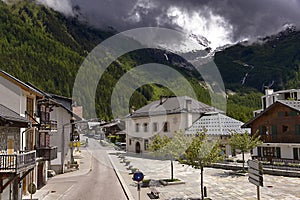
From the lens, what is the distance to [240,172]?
Answer: 31344 millimetres

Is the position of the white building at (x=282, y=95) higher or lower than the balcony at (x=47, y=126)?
higher

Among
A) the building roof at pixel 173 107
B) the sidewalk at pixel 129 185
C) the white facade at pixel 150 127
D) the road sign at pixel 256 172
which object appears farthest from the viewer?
the building roof at pixel 173 107

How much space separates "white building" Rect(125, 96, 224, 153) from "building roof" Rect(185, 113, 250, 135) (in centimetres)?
145

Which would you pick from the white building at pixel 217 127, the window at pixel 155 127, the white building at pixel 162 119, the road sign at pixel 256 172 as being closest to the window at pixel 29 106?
the road sign at pixel 256 172

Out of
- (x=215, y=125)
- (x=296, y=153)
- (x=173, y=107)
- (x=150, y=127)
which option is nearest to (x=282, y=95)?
(x=215, y=125)

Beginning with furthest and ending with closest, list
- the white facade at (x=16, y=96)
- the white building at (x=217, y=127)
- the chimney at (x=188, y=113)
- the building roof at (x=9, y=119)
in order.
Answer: the chimney at (x=188, y=113) → the white building at (x=217, y=127) → the white facade at (x=16, y=96) → the building roof at (x=9, y=119)

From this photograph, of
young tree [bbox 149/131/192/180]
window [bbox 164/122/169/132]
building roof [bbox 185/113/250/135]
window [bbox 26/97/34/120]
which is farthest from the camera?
window [bbox 164/122/169/132]

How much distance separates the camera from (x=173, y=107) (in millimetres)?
52000

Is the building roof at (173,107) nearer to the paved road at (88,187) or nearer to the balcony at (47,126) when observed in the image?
the paved road at (88,187)

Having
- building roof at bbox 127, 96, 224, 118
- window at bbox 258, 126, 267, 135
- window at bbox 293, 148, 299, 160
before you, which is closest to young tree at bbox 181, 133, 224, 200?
window at bbox 293, 148, 299, 160

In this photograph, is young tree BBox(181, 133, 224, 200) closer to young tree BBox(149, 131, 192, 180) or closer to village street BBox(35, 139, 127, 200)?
young tree BBox(149, 131, 192, 180)

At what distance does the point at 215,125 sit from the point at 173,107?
827 cm

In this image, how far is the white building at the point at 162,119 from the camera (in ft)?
164

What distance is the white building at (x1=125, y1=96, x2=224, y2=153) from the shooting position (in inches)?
1967
